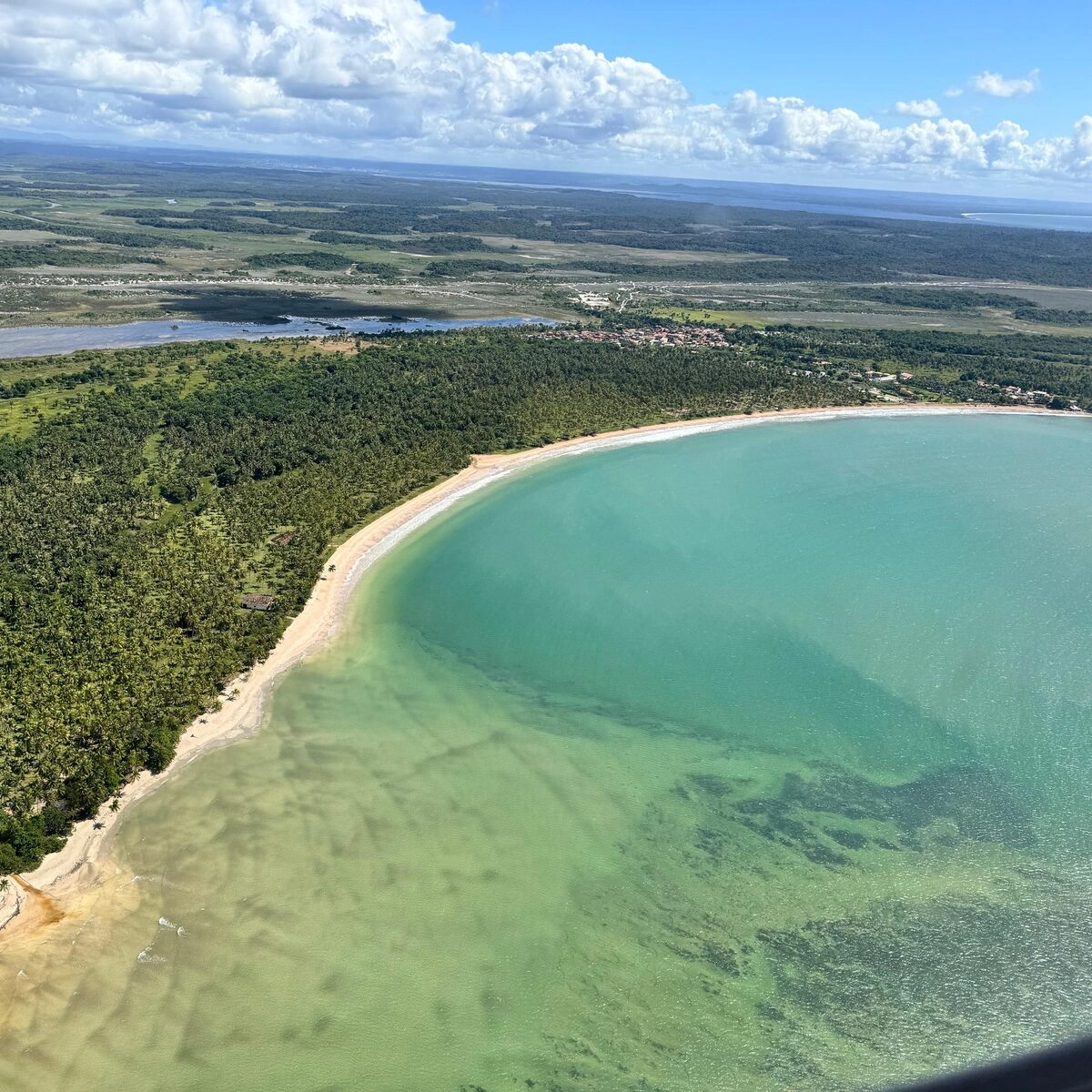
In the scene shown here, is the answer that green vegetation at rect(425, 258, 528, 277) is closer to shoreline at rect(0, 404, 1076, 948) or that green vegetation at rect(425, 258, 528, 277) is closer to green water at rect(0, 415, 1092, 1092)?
shoreline at rect(0, 404, 1076, 948)

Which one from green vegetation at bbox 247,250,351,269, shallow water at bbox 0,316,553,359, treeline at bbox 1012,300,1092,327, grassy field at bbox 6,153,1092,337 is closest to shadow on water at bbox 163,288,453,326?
grassy field at bbox 6,153,1092,337

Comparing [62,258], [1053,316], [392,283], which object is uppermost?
[1053,316]

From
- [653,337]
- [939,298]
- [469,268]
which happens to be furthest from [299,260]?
[939,298]

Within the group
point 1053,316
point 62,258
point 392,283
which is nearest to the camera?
point 1053,316

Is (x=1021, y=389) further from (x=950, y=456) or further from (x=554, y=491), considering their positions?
(x=554, y=491)

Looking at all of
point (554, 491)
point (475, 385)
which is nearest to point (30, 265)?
point (475, 385)

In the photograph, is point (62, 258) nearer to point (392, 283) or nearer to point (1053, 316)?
point (392, 283)
